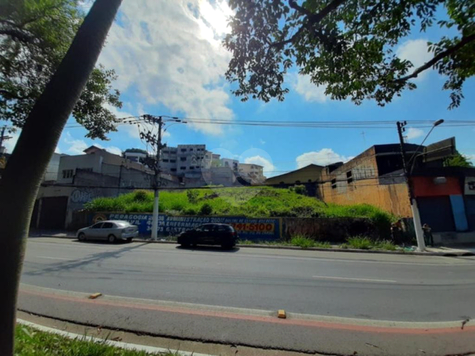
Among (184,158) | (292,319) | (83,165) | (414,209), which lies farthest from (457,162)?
(184,158)

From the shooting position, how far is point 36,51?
6328mm

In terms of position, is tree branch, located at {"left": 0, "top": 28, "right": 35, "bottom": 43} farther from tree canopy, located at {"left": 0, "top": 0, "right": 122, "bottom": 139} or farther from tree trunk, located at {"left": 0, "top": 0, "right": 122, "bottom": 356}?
→ tree trunk, located at {"left": 0, "top": 0, "right": 122, "bottom": 356}

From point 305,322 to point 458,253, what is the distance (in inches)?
598

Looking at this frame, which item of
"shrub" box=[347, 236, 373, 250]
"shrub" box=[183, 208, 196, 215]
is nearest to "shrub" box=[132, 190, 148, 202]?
"shrub" box=[183, 208, 196, 215]

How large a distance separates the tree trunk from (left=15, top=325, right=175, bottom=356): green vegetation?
1282mm

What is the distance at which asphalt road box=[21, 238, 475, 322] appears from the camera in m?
5.20

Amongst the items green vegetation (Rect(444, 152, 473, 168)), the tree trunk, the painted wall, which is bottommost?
the tree trunk

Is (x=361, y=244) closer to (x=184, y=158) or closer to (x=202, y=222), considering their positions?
(x=202, y=222)

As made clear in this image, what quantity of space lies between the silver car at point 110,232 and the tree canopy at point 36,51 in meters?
10.8

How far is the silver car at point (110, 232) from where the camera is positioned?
16.7 m

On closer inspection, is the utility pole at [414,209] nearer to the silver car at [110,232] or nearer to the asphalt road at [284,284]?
the asphalt road at [284,284]

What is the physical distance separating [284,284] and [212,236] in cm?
828

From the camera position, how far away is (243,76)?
4926 millimetres

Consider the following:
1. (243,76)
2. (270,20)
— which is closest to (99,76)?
(243,76)
